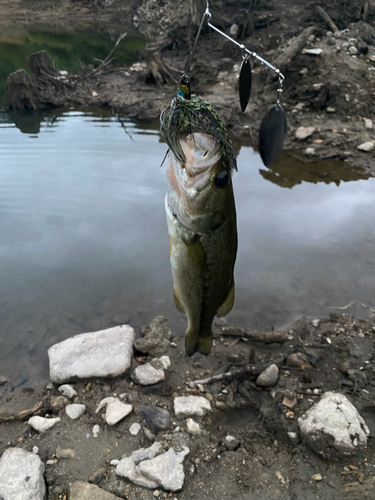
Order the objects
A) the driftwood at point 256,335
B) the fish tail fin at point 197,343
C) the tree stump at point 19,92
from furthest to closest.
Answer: the tree stump at point 19,92
the driftwood at point 256,335
the fish tail fin at point 197,343

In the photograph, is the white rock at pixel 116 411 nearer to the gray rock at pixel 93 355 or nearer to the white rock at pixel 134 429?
the white rock at pixel 134 429

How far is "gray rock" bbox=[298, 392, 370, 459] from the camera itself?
2662mm

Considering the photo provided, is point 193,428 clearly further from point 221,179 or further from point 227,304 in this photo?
point 221,179

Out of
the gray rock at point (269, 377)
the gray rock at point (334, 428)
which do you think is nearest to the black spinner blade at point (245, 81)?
the gray rock at point (334, 428)

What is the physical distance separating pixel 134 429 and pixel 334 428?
159 cm

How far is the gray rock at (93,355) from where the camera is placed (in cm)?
355

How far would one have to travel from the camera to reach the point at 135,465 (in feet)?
8.92

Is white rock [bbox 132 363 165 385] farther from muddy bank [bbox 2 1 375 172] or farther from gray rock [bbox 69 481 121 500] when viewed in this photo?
muddy bank [bbox 2 1 375 172]

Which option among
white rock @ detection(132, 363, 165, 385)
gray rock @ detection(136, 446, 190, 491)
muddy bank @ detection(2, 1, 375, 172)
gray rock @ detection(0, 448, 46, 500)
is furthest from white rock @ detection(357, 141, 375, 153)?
gray rock @ detection(0, 448, 46, 500)

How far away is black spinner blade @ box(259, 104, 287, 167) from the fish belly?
76 centimetres

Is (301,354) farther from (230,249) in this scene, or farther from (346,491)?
(230,249)

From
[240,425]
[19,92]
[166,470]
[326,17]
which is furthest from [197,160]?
[326,17]

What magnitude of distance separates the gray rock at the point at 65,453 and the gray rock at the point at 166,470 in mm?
572

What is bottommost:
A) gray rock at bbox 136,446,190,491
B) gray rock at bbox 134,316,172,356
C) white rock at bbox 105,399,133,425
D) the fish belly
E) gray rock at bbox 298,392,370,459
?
gray rock at bbox 134,316,172,356
